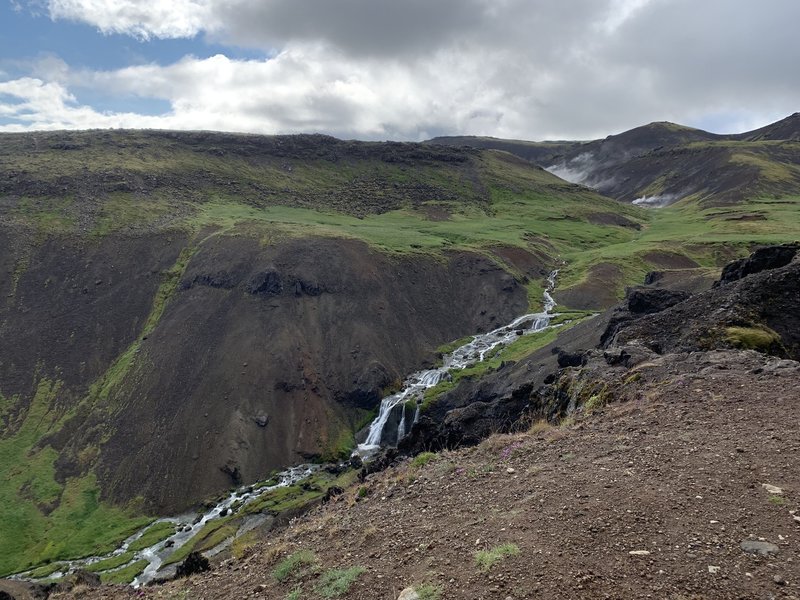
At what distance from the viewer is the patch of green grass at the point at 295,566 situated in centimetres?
1191

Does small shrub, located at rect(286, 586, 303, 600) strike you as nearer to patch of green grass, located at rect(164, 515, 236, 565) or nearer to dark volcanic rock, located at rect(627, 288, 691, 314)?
patch of green grass, located at rect(164, 515, 236, 565)

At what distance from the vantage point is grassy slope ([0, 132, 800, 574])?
48.1 meters

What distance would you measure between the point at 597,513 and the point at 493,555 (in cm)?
228

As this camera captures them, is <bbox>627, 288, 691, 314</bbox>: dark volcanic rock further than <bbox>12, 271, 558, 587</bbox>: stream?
No

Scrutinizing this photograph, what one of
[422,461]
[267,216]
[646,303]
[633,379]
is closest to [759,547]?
[422,461]

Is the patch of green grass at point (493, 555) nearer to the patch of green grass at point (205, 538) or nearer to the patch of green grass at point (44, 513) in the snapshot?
the patch of green grass at point (205, 538)

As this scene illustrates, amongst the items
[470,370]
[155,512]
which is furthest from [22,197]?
[470,370]

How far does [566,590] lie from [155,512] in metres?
47.0

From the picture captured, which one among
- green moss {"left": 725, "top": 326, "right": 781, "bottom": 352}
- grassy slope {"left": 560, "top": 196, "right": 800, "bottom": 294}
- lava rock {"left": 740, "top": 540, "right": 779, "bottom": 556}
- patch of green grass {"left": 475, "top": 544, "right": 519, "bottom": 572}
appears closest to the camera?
lava rock {"left": 740, "top": 540, "right": 779, "bottom": 556}

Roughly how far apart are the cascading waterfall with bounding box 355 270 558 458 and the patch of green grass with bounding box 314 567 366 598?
4063 centimetres

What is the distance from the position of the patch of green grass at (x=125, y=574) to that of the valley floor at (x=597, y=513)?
26.2 m

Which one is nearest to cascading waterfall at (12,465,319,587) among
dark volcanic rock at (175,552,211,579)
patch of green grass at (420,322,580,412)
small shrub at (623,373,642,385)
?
patch of green grass at (420,322,580,412)

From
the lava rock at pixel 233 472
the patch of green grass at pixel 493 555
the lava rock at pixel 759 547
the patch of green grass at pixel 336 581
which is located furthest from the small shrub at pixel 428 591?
the lava rock at pixel 233 472

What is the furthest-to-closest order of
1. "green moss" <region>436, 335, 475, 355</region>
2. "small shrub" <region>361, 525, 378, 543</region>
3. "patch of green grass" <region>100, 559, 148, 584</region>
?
"green moss" <region>436, 335, 475, 355</region>
"patch of green grass" <region>100, 559, 148, 584</region>
"small shrub" <region>361, 525, 378, 543</region>
